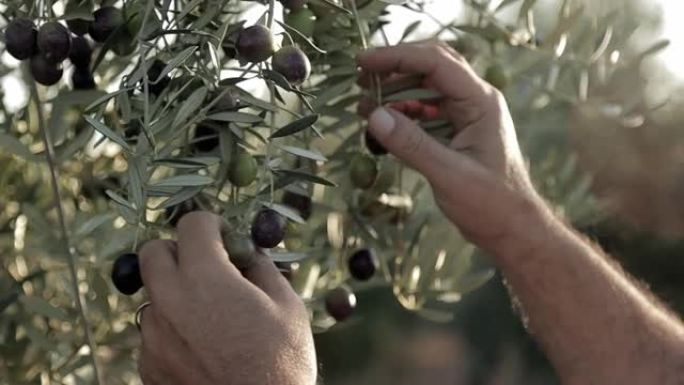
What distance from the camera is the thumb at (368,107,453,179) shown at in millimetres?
1212

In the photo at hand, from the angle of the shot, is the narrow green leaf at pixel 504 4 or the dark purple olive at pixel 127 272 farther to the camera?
the narrow green leaf at pixel 504 4

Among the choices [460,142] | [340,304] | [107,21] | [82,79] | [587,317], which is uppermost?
[107,21]

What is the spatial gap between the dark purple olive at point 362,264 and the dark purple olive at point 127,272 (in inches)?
13.3

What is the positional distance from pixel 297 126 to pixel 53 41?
18cm

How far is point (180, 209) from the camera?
103cm

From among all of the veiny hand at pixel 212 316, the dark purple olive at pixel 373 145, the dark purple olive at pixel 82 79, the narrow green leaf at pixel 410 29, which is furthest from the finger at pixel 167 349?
the narrow green leaf at pixel 410 29

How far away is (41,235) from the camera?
4.08ft

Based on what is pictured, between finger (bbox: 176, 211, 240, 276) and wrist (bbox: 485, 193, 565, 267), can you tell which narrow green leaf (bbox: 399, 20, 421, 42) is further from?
finger (bbox: 176, 211, 240, 276)

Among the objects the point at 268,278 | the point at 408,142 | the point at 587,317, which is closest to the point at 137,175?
the point at 268,278

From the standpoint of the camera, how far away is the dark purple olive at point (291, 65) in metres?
0.92

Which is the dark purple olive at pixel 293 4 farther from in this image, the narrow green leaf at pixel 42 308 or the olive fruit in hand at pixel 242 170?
the narrow green leaf at pixel 42 308

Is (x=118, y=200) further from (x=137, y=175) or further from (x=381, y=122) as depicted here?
(x=381, y=122)

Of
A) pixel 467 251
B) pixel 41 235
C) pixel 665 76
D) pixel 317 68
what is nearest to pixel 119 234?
pixel 41 235

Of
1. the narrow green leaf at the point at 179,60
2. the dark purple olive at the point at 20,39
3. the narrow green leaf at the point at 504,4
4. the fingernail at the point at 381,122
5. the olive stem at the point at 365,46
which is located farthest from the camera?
the narrow green leaf at the point at 504,4
